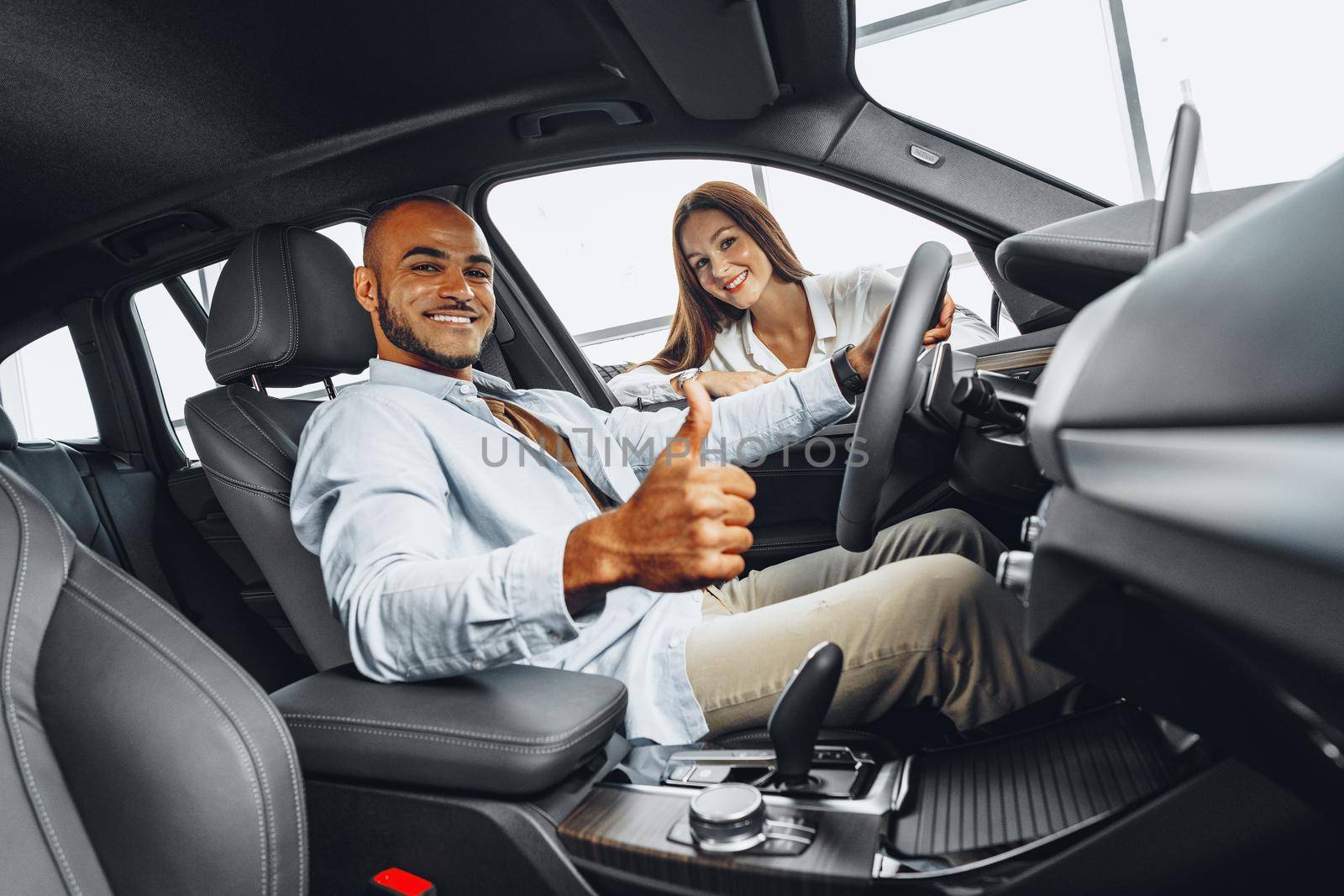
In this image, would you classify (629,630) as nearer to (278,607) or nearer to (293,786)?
(293,786)

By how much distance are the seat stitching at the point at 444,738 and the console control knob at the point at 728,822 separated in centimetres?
14

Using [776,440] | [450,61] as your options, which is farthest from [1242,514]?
[450,61]

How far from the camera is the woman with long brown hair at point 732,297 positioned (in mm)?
2209

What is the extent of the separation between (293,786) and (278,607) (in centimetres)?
149

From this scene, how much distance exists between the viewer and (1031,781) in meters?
0.89

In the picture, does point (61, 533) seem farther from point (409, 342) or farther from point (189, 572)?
point (189, 572)

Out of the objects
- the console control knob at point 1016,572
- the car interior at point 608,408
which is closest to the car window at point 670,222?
the car interior at point 608,408

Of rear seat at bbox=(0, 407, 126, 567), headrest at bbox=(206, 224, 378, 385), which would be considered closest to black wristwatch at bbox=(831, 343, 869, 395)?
headrest at bbox=(206, 224, 378, 385)

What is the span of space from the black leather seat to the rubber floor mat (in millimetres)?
636

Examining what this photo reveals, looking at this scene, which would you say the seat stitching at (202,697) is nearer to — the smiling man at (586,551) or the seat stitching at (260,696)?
the seat stitching at (260,696)

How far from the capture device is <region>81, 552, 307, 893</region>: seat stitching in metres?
0.84

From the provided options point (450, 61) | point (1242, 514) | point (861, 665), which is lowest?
point (861, 665)

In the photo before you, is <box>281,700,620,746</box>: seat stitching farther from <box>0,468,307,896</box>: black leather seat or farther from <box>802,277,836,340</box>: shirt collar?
<box>802,277,836,340</box>: shirt collar

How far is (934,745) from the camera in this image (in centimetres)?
108
